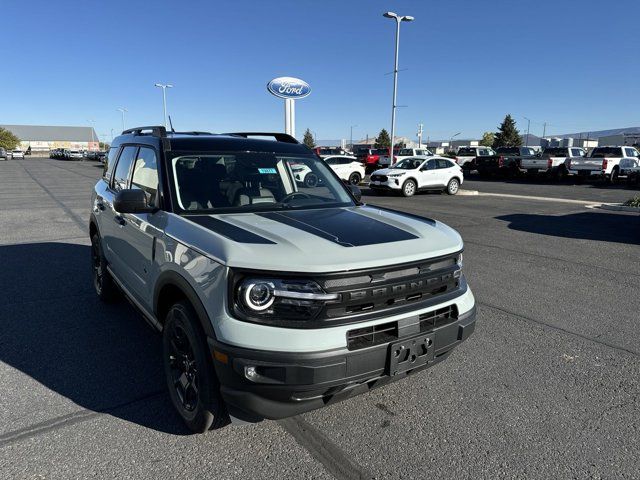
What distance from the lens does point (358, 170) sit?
24.8 m

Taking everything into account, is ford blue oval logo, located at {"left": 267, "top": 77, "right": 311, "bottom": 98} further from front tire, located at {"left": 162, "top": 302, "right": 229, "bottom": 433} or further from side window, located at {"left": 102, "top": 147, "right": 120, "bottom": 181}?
front tire, located at {"left": 162, "top": 302, "right": 229, "bottom": 433}

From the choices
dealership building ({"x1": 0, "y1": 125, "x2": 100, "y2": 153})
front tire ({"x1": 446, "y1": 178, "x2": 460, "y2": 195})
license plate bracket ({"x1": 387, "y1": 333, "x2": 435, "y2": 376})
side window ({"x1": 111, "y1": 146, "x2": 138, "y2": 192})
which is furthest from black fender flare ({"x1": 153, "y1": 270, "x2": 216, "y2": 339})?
dealership building ({"x1": 0, "y1": 125, "x2": 100, "y2": 153})

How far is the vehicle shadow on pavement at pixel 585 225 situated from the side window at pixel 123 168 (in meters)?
8.82

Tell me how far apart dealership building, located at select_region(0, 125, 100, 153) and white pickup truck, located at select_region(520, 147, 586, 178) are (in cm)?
13946

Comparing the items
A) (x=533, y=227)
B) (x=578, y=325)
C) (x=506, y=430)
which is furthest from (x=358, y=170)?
(x=506, y=430)

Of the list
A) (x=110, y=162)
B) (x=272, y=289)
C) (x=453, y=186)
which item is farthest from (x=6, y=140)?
(x=272, y=289)

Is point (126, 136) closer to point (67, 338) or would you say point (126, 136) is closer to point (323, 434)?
point (67, 338)

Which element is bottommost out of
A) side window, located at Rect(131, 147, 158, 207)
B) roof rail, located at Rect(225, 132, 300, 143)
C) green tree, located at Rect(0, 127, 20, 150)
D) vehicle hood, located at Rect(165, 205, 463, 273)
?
vehicle hood, located at Rect(165, 205, 463, 273)

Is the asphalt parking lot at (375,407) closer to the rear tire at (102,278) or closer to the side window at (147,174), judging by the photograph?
the rear tire at (102,278)

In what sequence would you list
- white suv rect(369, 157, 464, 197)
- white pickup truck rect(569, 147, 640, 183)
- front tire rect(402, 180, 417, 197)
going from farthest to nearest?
white pickup truck rect(569, 147, 640, 183) → front tire rect(402, 180, 417, 197) → white suv rect(369, 157, 464, 197)

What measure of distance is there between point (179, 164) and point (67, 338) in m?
2.07

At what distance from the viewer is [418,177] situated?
753 inches

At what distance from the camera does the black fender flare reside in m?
2.48

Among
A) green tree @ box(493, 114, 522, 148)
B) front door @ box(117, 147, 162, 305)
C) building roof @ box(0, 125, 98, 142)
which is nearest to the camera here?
front door @ box(117, 147, 162, 305)
